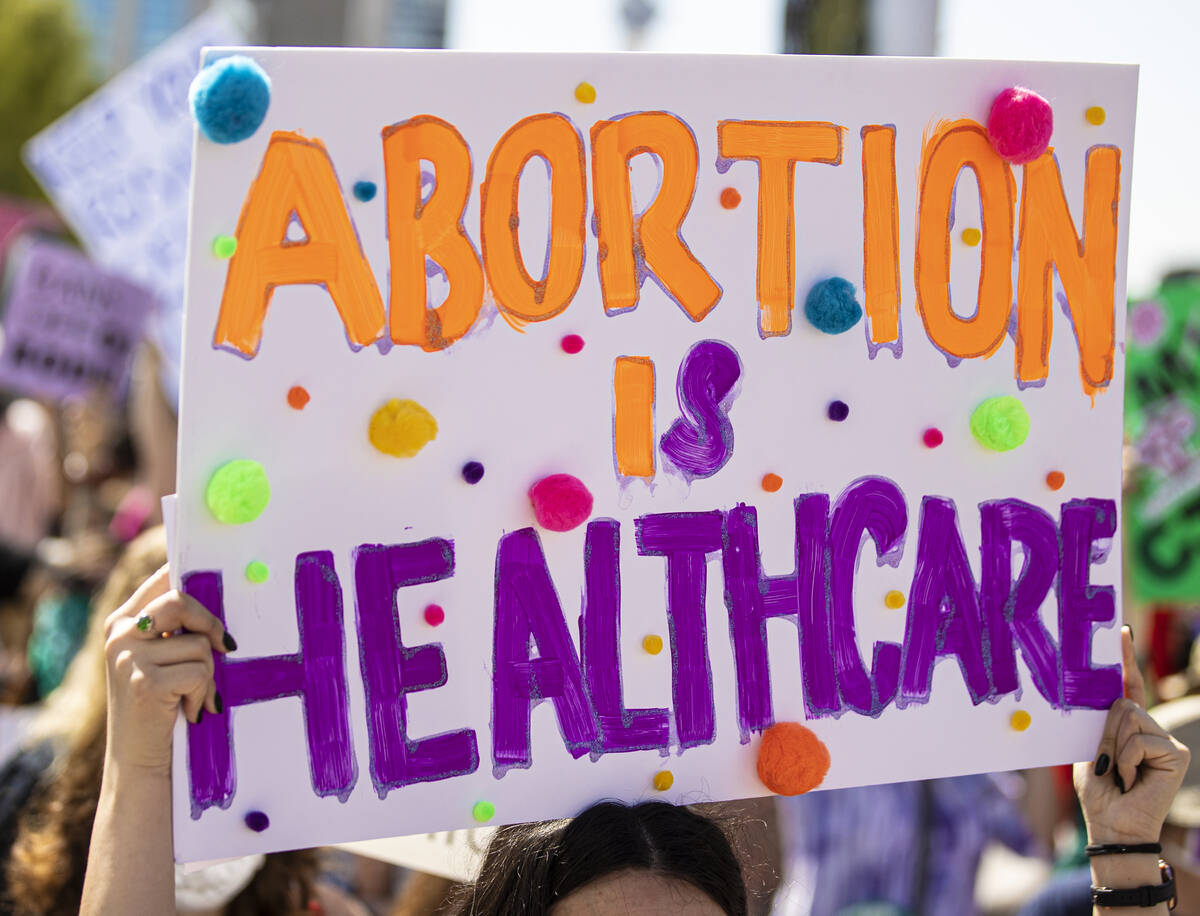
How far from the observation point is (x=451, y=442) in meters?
1.45

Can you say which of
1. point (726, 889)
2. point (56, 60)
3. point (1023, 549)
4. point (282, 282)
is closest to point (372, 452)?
point (282, 282)

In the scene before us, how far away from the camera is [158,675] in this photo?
1.33 m

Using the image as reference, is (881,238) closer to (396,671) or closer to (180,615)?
(396,671)

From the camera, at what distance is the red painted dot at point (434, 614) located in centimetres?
145

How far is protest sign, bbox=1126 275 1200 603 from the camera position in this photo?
361cm

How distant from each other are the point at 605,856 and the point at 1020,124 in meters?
1.07

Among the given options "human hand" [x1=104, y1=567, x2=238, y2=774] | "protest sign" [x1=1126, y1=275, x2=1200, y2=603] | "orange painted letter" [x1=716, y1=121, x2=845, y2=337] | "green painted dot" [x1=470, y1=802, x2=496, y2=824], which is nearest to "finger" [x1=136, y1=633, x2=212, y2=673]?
"human hand" [x1=104, y1=567, x2=238, y2=774]

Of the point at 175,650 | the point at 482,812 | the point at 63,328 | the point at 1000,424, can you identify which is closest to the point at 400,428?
the point at 175,650

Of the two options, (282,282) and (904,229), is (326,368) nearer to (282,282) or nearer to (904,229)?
(282,282)

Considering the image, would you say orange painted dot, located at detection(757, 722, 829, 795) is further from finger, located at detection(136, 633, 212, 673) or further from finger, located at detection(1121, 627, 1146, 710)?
finger, located at detection(136, 633, 212, 673)

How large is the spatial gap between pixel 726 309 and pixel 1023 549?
52cm

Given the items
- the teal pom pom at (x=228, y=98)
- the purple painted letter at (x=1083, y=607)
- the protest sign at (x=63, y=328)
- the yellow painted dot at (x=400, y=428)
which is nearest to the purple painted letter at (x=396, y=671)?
the yellow painted dot at (x=400, y=428)

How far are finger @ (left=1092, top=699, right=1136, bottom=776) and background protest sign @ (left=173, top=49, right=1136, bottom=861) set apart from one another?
0.03m

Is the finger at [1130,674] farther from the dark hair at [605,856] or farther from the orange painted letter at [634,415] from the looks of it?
the orange painted letter at [634,415]
